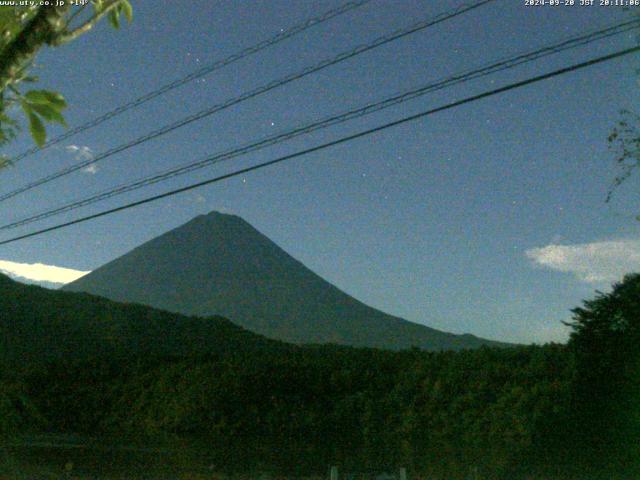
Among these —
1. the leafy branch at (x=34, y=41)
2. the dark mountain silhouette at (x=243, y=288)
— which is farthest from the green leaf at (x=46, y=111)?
the dark mountain silhouette at (x=243, y=288)

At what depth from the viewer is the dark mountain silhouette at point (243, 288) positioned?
2896 inches

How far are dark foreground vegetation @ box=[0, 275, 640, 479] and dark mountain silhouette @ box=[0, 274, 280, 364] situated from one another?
6.55 m

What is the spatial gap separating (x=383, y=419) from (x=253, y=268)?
124 m

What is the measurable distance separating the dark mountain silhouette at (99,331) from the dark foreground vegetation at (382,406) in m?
6.55

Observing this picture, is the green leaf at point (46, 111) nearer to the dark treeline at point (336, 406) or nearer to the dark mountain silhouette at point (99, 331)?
the dark treeline at point (336, 406)

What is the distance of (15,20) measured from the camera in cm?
326

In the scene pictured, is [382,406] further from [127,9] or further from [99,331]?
[99,331]

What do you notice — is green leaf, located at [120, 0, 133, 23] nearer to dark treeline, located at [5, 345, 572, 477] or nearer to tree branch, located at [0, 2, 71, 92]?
tree branch, located at [0, 2, 71, 92]

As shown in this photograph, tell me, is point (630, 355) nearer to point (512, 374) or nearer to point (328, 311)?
point (512, 374)

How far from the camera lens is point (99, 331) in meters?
28.1

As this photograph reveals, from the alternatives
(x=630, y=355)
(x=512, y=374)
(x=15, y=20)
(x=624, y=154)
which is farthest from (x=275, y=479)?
(x=15, y=20)

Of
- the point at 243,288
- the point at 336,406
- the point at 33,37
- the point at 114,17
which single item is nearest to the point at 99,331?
the point at 336,406

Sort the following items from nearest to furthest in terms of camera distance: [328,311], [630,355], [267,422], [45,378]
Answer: [630,355]
[267,422]
[45,378]
[328,311]

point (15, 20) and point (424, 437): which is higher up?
point (15, 20)
